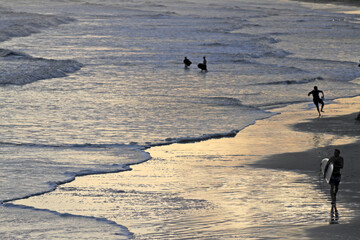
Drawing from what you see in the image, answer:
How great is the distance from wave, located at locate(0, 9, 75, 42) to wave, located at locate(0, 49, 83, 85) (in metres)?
13.5

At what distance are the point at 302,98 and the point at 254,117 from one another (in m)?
5.32

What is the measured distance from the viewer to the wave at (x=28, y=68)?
105ft

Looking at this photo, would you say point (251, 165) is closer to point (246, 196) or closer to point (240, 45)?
point (246, 196)

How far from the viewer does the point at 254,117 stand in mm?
22969

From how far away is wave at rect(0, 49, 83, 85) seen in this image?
3198 centimetres

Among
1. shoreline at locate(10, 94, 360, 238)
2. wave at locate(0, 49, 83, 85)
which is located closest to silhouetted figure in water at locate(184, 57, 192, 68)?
wave at locate(0, 49, 83, 85)

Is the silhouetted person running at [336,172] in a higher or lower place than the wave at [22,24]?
higher

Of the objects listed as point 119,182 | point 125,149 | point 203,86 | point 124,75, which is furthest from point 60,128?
point 124,75

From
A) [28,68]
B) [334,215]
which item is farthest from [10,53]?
[334,215]

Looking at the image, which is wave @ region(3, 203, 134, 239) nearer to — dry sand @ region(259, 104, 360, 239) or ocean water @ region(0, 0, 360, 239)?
ocean water @ region(0, 0, 360, 239)

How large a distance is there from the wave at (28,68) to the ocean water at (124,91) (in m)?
0.06

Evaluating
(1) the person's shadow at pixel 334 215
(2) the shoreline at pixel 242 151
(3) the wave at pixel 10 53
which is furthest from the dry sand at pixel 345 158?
(3) the wave at pixel 10 53

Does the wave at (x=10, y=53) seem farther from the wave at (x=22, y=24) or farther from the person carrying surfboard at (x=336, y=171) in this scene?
the person carrying surfboard at (x=336, y=171)

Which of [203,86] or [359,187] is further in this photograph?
[203,86]
